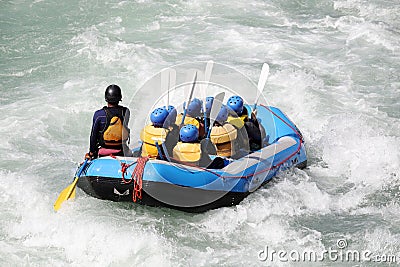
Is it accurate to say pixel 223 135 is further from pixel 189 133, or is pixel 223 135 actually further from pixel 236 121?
pixel 189 133

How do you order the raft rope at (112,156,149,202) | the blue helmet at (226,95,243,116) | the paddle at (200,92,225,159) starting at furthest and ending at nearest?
1. the blue helmet at (226,95,243,116)
2. the paddle at (200,92,225,159)
3. the raft rope at (112,156,149,202)

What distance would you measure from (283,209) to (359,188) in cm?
120

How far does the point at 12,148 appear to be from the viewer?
26.9ft

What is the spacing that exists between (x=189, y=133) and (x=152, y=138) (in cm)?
41

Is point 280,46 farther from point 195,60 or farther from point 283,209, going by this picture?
point 283,209

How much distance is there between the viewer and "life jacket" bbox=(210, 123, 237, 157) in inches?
267

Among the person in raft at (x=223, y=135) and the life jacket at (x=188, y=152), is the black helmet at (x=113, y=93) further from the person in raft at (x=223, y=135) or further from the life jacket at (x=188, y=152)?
the person in raft at (x=223, y=135)

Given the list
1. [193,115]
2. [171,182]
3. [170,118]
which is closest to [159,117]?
[170,118]

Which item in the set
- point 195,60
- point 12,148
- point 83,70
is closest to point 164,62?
point 195,60

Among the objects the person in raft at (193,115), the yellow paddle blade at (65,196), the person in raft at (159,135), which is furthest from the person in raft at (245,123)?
the yellow paddle blade at (65,196)

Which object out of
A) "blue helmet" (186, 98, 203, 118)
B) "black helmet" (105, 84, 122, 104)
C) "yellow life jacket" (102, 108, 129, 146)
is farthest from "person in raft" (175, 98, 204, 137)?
"black helmet" (105, 84, 122, 104)

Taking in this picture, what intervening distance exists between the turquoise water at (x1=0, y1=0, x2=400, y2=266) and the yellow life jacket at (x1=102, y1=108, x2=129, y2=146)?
2.34 feet

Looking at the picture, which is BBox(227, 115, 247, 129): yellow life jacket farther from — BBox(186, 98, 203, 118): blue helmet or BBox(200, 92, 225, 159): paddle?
BBox(186, 98, 203, 118): blue helmet

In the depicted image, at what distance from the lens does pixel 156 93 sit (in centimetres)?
1009
